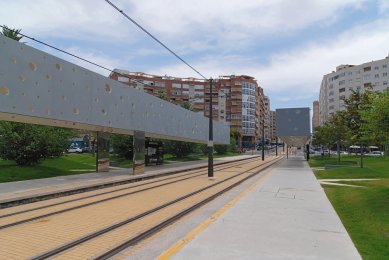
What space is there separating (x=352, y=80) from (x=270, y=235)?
127 metres

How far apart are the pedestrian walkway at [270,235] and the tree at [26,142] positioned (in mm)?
18879

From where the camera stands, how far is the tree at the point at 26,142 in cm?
2573

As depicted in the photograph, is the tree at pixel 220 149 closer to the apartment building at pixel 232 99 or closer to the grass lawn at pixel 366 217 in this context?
the apartment building at pixel 232 99

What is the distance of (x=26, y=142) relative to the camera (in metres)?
26.1

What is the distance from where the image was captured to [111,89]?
23.9 metres

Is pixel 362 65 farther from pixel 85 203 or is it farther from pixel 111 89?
pixel 85 203

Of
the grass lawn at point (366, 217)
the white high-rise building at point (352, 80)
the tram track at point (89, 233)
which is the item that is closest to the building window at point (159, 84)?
the white high-rise building at point (352, 80)

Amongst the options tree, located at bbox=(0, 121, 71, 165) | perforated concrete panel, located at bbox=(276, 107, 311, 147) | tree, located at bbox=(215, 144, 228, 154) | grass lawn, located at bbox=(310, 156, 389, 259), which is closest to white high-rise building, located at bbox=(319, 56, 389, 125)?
tree, located at bbox=(215, 144, 228, 154)

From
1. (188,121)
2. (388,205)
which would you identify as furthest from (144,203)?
(188,121)

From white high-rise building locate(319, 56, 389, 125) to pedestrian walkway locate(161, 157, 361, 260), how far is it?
10120cm

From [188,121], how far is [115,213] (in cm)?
3042

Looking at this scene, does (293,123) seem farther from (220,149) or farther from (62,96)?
(62,96)

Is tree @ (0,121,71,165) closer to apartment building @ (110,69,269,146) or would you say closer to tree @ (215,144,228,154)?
tree @ (215,144,228,154)

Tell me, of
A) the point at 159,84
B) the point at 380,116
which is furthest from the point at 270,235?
the point at 159,84
